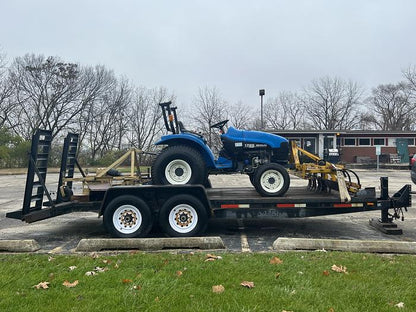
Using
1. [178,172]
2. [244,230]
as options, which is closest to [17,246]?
[178,172]

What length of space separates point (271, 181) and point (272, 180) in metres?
0.03

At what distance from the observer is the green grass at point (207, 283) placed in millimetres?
3418

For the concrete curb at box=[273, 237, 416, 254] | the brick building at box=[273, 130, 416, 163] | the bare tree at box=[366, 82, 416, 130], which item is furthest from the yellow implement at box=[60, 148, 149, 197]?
the bare tree at box=[366, 82, 416, 130]

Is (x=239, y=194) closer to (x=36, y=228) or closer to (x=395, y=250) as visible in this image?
(x=395, y=250)

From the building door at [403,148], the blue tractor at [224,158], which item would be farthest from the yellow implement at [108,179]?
the building door at [403,148]

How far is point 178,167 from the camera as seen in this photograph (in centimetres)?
707

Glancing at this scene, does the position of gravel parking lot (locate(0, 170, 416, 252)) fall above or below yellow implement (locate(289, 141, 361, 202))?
below

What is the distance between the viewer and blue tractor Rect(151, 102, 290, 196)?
7000 millimetres

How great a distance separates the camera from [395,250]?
5.43 m

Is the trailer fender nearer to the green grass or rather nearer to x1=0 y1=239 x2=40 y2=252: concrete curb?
x1=0 y1=239 x2=40 y2=252: concrete curb

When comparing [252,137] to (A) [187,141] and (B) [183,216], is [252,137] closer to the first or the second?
(A) [187,141]

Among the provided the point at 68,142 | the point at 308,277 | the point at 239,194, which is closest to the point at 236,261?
the point at 308,277

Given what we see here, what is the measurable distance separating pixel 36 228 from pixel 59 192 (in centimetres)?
134

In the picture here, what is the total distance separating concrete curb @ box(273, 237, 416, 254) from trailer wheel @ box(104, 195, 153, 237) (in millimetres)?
2334
